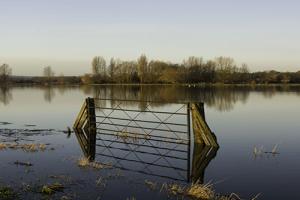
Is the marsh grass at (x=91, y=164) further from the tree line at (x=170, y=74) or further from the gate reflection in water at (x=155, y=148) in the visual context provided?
the tree line at (x=170, y=74)

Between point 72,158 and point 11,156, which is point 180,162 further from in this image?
point 11,156

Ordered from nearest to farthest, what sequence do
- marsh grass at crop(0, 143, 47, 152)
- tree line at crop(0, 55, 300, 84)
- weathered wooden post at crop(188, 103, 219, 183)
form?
1. weathered wooden post at crop(188, 103, 219, 183)
2. marsh grass at crop(0, 143, 47, 152)
3. tree line at crop(0, 55, 300, 84)

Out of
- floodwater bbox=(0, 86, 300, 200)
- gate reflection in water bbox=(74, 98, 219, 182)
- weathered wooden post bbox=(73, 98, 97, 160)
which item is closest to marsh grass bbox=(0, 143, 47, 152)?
floodwater bbox=(0, 86, 300, 200)

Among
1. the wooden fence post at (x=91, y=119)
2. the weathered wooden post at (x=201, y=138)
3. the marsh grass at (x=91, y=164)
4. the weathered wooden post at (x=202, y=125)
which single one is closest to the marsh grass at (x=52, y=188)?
the marsh grass at (x=91, y=164)

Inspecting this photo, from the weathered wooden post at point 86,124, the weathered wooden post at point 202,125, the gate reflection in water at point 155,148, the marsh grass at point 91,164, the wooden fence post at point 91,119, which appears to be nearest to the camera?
the marsh grass at point 91,164

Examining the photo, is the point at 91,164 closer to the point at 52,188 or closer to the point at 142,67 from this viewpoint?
the point at 52,188

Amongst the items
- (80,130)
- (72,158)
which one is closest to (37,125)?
(80,130)

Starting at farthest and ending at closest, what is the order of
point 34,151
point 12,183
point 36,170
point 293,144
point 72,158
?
1. point 293,144
2. point 34,151
3. point 72,158
4. point 36,170
5. point 12,183

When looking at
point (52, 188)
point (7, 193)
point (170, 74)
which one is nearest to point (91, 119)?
point (52, 188)

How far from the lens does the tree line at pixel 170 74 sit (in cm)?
15575

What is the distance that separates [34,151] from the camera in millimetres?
18516

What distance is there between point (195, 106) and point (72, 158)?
268 inches

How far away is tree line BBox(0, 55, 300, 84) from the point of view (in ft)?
511

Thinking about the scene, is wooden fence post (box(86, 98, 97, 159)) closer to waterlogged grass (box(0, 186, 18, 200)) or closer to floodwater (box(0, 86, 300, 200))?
floodwater (box(0, 86, 300, 200))
